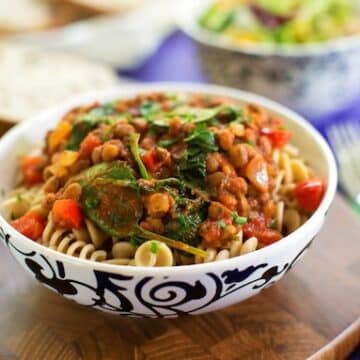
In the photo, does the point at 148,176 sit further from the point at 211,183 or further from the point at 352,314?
the point at 352,314

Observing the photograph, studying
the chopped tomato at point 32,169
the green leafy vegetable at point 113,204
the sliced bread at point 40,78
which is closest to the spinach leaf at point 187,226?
the green leafy vegetable at point 113,204

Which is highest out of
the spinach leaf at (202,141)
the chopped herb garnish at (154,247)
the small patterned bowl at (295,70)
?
the spinach leaf at (202,141)

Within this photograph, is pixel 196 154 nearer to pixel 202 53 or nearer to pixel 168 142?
pixel 168 142

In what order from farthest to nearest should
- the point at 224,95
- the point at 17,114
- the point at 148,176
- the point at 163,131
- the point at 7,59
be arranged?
the point at 7,59 → the point at 17,114 → the point at 224,95 → the point at 163,131 → the point at 148,176

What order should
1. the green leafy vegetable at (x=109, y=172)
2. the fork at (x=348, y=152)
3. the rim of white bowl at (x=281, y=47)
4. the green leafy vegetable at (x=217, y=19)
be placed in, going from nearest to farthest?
the green leafy vegetable at (x=109, y=172) → the fork at (x=348, y=152) → the rim of white bowl at (x=281, y=47) → the green leafy vegetable at (x=217, y=19)

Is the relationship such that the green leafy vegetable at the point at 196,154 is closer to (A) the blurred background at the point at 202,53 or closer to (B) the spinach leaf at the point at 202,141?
(B) the spinach leaf at the point at 202,141

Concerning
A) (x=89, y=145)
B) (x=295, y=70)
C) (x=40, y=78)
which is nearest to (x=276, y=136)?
(x=89, y=145)

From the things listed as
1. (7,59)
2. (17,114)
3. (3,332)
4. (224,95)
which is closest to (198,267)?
(3,332)
